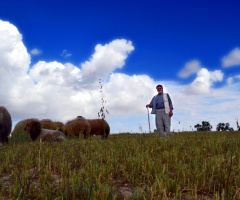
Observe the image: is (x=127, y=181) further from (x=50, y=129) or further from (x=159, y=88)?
(x=50, y=129)

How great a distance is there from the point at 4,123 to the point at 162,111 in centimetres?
723

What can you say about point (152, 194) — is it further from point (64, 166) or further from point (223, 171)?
point (64, 166)

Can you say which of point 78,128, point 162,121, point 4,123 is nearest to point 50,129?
point 78,128

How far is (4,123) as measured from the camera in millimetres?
10430

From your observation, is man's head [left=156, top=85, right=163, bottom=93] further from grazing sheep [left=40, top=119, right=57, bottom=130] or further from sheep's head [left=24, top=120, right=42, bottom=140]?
grazing sheep [left=40, top=119, right=57, bottom=130]

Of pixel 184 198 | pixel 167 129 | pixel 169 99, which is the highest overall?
pixel 169 99

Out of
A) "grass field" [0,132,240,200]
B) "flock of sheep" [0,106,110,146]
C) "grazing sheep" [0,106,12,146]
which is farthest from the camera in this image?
"flock of sheep" [0,106,110,146]

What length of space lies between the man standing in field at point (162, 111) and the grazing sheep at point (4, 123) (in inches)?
253

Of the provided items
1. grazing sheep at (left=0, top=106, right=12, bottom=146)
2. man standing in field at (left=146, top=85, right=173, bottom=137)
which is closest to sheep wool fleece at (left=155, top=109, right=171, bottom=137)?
man standing in field at (left=146, top=85, right=173, bottom=137)

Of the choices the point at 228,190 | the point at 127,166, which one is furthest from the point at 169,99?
the point at 228,190

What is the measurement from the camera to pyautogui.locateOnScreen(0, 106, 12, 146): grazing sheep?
10334 millimetres

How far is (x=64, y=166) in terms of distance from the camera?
4.28 metres

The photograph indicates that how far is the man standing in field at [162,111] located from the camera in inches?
436

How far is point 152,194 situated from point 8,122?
9.66 meters
